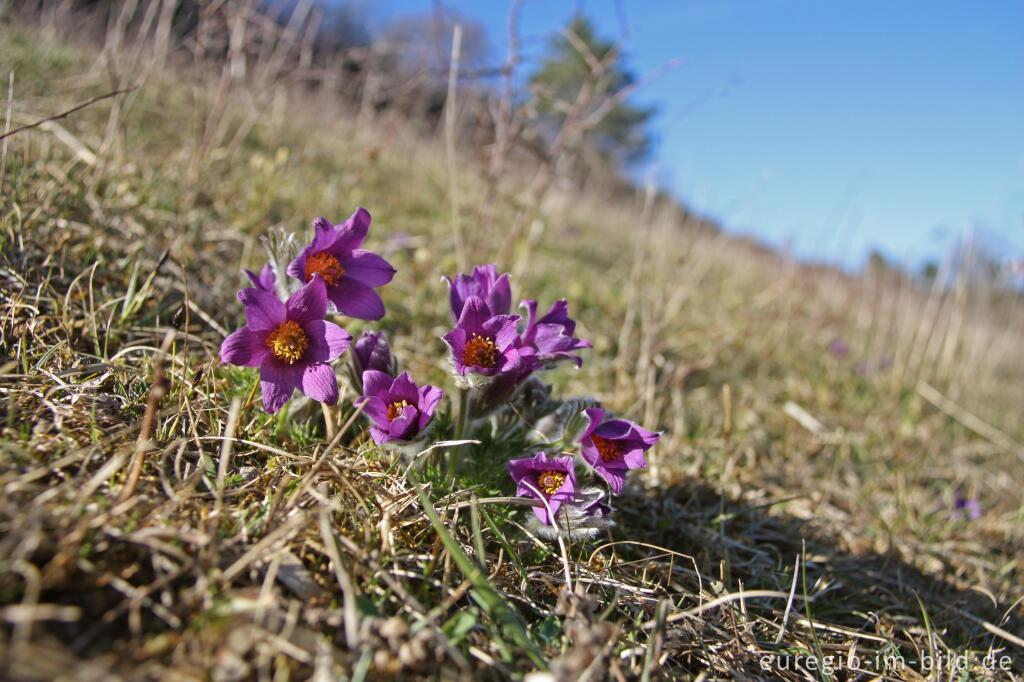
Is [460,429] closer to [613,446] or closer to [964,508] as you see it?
[613,446]

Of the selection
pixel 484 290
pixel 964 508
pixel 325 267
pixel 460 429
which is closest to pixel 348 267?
pixel 325 267

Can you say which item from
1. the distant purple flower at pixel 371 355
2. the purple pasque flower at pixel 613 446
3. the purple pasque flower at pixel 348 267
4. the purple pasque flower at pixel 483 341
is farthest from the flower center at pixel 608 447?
the purple pasque flower at pixel 348 267

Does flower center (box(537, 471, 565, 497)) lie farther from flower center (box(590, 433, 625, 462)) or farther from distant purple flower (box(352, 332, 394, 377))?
distant purple flower (box(352, 332, 394, 377))

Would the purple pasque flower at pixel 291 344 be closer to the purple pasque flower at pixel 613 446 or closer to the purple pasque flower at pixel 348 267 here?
the purple pasque flower at pixel 348 267

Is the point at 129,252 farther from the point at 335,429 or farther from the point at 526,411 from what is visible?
the point at 526,411


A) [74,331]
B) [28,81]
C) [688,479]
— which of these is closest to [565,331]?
[688,479]

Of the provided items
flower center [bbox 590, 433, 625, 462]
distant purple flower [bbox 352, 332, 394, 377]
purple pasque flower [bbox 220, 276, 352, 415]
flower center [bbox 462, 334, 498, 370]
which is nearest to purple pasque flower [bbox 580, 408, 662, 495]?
flower center [bbox 590, 433, 625, 462]
